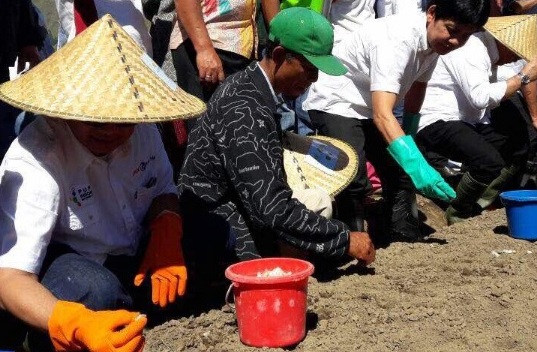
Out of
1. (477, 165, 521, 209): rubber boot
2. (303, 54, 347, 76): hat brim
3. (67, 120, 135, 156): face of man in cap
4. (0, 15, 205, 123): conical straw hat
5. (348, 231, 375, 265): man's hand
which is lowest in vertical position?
(477, 165, 521, 209): rubber boot

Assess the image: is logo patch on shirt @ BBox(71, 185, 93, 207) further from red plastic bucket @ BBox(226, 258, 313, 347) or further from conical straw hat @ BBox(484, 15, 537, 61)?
conical straw hat @ BBox(484, 15, 537, 61)

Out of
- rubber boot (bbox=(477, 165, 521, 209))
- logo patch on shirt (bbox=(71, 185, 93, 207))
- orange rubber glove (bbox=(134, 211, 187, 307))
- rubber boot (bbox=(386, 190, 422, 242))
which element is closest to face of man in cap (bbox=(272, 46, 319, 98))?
orange rubber glove (bbox=(134, 211, 187, 307))

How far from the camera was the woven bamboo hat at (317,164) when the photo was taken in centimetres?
365

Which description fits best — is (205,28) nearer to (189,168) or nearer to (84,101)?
(189,168)

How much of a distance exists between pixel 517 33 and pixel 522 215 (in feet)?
3.78

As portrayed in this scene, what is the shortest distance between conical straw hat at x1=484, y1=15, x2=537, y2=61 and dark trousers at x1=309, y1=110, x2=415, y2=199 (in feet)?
3.36

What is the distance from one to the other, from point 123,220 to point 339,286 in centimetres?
98

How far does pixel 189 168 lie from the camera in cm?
333

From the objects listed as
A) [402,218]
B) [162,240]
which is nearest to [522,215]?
[402,218]

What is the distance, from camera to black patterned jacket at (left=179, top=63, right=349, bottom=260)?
10.1 ft

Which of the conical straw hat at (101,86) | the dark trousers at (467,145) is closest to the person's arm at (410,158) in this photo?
the dark trousers at (467,145)

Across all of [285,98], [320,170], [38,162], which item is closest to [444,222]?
[320,170]

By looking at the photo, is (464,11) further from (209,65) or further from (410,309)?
(410,309)

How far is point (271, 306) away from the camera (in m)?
2.67
